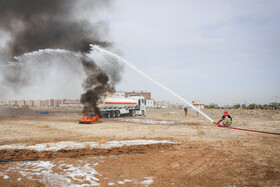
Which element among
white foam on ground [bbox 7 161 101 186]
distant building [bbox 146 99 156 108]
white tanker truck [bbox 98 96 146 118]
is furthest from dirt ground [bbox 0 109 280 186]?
distant building [bbox 146 99 156 108]

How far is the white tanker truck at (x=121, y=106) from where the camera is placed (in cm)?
3109

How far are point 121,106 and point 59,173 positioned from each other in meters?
27.3

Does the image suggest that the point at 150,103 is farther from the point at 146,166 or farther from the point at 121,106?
the point at 146,166

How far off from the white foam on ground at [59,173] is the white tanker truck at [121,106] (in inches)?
858

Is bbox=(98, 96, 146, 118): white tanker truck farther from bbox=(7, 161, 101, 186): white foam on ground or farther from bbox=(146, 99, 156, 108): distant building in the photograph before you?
bbox=(146, 99, 156, 108): distant building

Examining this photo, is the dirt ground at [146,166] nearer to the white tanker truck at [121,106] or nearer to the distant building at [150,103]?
the white tanker truck at [121,106]

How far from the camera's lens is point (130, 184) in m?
6.45

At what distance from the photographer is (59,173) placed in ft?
24.2

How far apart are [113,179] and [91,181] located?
0.68 metres

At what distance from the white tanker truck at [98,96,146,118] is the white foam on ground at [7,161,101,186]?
21789 millimetres

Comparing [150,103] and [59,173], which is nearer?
[59,173]

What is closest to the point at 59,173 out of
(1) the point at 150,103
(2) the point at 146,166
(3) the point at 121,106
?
(2) the point at 146,166

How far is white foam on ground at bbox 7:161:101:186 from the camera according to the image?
6.56 metres

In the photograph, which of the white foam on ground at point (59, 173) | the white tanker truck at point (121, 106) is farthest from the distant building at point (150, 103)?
the white foam on ground at point (59, 173)
